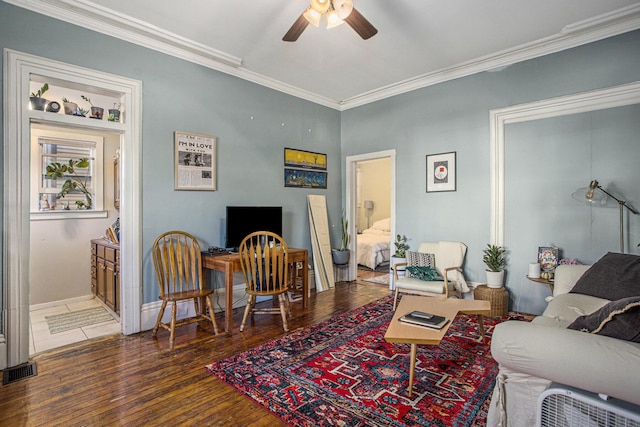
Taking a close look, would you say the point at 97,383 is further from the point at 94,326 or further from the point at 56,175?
the point at 56,175

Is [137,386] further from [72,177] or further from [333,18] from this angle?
[72,177]

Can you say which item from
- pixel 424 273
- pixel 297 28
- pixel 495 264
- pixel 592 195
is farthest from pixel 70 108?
pixel 592 195

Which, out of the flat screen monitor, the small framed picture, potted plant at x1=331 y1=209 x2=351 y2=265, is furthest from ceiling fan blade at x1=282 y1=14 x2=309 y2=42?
potted plant at x1=331 y1=209 x2=351 y2=265

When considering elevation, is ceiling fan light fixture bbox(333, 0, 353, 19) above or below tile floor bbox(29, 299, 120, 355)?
above

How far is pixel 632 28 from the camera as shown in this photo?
3.09 m

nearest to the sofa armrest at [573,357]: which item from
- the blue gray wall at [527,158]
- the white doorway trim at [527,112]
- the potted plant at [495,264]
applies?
the potted plant at [495,264]

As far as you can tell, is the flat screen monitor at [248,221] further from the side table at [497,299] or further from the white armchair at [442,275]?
the side table at [497,299]

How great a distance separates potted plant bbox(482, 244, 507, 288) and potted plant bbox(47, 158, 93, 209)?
5.26 m

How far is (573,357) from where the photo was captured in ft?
4.04

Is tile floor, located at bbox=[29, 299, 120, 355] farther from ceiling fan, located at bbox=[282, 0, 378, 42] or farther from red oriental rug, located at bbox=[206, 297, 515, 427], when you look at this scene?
ceiling fan, located at bbox=[282, 0, 378, 42]

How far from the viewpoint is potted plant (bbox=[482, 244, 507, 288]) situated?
12.3 feet

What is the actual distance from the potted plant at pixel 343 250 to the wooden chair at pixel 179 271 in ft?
7.52

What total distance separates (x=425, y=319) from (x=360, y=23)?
2282 millimetres

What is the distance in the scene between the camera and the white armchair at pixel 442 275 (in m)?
3.64
